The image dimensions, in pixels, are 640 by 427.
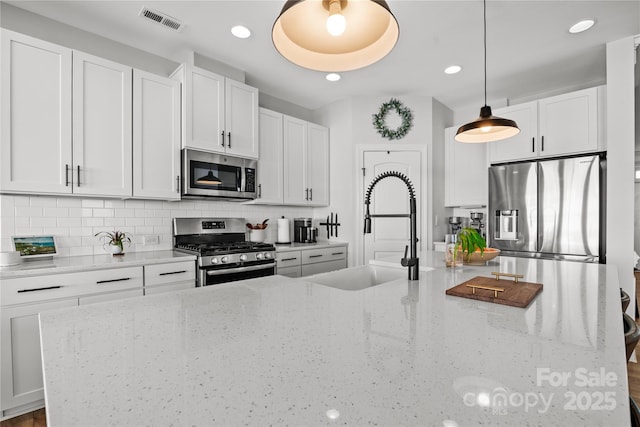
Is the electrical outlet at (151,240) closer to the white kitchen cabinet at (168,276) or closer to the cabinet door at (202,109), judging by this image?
the white kitchen cabinet at (168,276)

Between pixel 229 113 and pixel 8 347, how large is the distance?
2.28 m

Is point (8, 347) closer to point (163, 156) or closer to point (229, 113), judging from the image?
point (163, 156)

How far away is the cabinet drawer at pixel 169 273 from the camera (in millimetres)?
2299

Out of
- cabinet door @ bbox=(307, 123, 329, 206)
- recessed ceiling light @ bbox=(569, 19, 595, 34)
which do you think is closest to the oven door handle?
cabinet door @ bbox=(307, 123, 329, 206)

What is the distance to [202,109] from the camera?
2.83m

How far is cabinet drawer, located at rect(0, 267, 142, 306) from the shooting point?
181cm

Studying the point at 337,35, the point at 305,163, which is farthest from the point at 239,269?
the point at 337,35

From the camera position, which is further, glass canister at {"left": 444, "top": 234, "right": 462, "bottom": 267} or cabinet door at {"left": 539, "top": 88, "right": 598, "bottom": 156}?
cabinet door at {"left": 539, "top": 88, "right": 598, "bottom": 156}

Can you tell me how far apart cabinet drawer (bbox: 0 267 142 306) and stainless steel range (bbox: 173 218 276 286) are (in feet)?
1.59

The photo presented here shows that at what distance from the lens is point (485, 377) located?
22.6 inches

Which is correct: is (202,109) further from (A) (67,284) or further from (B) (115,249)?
(A) (67,284)

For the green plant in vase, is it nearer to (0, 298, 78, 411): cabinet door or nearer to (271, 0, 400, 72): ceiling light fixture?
(271, 0, 400, 72): ceiling light fixture

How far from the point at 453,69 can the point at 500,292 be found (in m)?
2.80

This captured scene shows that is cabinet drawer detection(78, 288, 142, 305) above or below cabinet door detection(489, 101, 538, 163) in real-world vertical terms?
below
